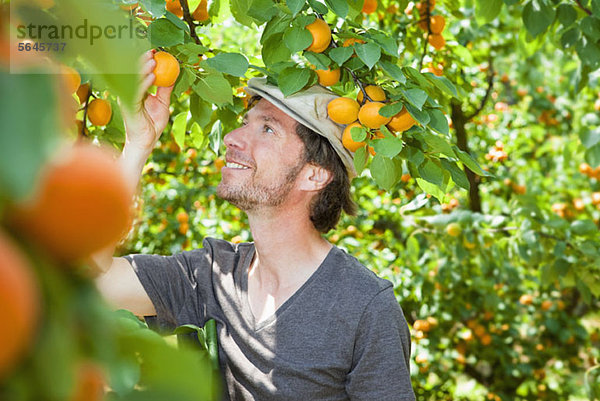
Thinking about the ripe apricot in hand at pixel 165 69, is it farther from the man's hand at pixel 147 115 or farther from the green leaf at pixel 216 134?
the green leaf at pixel 216 134

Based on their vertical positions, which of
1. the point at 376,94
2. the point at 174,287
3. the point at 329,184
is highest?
the point at 376,94

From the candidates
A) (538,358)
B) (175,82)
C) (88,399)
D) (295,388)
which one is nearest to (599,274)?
(538,358)

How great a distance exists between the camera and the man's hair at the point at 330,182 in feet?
6.36

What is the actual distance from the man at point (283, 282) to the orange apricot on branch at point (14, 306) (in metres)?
1.11

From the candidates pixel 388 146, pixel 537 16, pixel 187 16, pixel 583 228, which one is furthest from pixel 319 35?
pixel 583 228

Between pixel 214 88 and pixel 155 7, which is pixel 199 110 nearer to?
pixel 214 88

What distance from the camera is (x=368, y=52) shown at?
1251mm

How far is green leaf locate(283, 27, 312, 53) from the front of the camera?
1259 mm

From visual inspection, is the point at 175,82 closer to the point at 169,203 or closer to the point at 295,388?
the point at 295,388

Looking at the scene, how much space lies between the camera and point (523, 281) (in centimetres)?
375

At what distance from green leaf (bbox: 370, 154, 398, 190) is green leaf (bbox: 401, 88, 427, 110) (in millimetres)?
148

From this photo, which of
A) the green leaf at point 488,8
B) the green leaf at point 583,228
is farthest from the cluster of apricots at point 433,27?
the green leaf at point 583,228

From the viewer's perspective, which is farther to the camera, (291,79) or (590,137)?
(590,137)

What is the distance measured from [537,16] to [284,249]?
3.78ft
